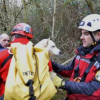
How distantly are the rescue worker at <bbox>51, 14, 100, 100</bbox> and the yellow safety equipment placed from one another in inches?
10.9

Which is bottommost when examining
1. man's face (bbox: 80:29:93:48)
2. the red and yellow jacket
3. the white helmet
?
the red and yellow jacket

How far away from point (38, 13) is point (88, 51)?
653 centimetres

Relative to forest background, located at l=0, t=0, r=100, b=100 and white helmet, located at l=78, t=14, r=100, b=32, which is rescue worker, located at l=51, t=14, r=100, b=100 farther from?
forest background, located at l=0, t=0, r=100, b=100

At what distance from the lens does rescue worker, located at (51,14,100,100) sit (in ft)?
6.42

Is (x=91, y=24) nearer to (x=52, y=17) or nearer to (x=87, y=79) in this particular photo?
(x=87, y=79)

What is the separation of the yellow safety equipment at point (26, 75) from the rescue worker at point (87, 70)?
0.28 metres

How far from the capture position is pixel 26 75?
5.81 ft

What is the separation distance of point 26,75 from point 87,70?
724 millimetres

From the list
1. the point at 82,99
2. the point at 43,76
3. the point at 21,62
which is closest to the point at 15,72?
the point at 21,62

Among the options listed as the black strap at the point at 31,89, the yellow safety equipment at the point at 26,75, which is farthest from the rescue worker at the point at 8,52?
the black strap at the point at 31,89

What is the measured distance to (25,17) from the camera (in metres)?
7.87

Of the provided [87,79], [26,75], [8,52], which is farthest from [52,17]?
[26,75]

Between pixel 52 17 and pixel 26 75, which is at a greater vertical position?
pixel 52 17

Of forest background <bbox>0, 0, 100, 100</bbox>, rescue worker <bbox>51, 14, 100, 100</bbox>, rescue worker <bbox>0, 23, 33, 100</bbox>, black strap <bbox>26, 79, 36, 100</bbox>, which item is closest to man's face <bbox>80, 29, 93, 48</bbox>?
rescue worker <bbox>51, 14, 100, 100</bbox>
